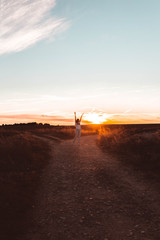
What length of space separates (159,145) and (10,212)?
14.1m

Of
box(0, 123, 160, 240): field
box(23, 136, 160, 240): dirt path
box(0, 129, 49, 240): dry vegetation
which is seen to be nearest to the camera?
box(23, 136, 160, 240): dirt path

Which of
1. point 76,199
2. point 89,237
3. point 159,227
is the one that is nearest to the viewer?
point 89,237

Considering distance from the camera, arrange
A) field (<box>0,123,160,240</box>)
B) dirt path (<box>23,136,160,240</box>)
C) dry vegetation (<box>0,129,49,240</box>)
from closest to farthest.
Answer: dirt path (<box>23,136,160,240</box>) → field (<box>0,123,160,240</box>) → dry vegetation (<box>0,129,49,240</box>)

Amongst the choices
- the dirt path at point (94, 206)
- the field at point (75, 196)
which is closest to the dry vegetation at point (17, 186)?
the field at point (75, 196)

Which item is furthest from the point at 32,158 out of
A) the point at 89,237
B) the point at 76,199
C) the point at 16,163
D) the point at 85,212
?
the point at 89,237

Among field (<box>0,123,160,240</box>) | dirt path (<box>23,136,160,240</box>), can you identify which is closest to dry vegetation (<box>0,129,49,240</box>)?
field (<box>0,123,160,240</box>)

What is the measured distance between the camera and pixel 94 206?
8453 mm

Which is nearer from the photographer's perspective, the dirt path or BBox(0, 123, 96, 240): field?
the dirt path

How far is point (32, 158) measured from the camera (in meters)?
16.3

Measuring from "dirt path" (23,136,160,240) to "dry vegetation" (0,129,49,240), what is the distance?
42 centimetres

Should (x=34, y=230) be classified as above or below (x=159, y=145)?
below

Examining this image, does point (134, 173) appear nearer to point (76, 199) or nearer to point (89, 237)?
A: point (76, 199)

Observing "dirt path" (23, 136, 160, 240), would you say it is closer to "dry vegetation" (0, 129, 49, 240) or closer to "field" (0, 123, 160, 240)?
"field" (0, 123, 160, 240)

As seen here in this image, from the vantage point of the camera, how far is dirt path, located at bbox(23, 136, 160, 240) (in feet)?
21.8
